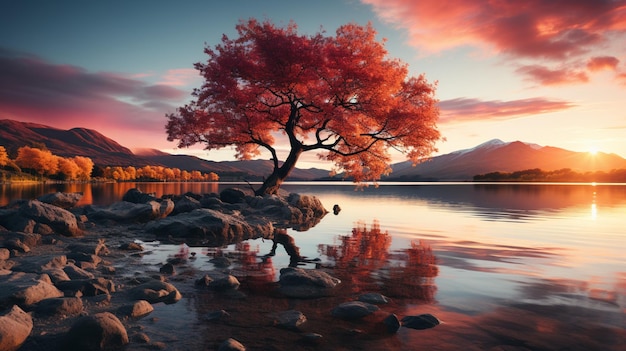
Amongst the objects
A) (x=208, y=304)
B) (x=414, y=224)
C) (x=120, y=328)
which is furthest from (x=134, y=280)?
(x=414, y=224)

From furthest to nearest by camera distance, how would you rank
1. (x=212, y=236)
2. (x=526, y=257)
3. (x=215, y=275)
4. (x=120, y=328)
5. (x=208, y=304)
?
1. (x=212, y=236)
2. (x=526, y=257)
3. (x=215, y=275)
4. (x=208, y=304)
5. (x=120, y=328)

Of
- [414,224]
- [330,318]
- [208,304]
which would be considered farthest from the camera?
[414,224]

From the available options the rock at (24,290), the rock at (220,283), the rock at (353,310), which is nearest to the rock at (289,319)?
the rock at (353,310)

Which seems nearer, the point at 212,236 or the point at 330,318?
the point at 330,318

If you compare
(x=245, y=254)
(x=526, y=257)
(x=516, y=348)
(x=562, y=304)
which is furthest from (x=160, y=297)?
(x=526, y=257)

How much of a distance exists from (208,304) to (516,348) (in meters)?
5.08

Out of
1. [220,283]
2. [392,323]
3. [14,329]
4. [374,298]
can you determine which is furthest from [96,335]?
[374,298]

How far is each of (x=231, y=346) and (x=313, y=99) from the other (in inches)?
932

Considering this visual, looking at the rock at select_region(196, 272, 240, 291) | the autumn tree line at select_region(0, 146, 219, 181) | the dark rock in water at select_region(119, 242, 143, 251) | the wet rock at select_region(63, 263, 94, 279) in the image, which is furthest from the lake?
the autumn tree line at select_region(0, 146, 219, 181)

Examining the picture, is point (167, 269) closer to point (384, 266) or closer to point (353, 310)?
point (353, 310)

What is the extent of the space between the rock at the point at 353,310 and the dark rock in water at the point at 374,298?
47cm

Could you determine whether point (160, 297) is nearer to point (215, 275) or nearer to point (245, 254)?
point (215, 275)

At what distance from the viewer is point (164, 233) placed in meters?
16.0

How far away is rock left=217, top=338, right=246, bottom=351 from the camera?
5.07 m
